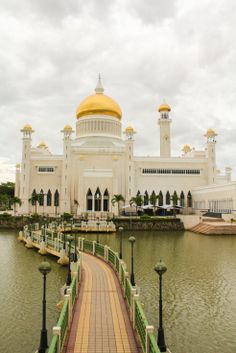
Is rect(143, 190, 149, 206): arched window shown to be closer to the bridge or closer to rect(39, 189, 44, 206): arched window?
rect(39, 189, 44, 206): arched window

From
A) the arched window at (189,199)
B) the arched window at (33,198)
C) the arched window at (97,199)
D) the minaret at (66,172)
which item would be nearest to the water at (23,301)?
the arched window at (33,198)

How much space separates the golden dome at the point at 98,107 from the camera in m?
62.0

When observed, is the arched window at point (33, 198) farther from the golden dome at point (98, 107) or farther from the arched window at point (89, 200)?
the golden dome at point (98, 107)

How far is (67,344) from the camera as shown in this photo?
844cm

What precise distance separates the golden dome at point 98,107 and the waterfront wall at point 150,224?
24579 millimetres

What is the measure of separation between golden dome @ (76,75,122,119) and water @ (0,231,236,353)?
133 ft

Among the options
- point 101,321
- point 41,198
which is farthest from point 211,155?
point 101,321

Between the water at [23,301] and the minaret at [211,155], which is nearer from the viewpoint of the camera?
the water at [23,301]

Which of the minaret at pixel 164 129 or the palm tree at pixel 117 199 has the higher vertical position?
the minaret at pixel 164 129

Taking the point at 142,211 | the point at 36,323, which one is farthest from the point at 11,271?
the point at 142,211

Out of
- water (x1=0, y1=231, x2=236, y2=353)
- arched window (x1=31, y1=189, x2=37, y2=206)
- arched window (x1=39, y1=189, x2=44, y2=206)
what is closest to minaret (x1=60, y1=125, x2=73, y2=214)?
arched window (x1=39, y1=189, x2=44, y2=206)

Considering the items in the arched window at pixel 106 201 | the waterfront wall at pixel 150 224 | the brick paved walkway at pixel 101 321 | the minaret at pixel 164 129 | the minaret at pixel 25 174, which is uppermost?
the minaret at pixel 164 129

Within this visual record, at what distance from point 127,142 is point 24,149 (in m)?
17.1

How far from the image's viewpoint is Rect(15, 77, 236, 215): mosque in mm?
A: 53062
